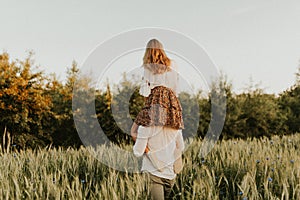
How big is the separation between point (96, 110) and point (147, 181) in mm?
5066

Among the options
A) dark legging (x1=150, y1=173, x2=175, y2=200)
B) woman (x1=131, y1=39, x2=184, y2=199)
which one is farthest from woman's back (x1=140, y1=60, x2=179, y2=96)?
dark legging (x1=150, y1=173, x2=175, y2=200)

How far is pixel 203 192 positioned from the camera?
2.26 m

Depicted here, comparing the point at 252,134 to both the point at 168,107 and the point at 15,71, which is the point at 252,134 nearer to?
the point at 15,71

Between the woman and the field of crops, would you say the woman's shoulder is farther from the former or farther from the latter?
the field of crops

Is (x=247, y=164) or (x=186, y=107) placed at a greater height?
(x=186, y=107)

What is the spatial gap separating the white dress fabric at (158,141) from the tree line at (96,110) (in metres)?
2.76

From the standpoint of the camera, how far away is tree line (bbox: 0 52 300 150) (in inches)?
269

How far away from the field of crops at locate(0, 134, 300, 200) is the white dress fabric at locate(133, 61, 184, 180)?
0.48 feet

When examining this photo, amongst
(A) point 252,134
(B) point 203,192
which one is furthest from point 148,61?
(A) point 252,134

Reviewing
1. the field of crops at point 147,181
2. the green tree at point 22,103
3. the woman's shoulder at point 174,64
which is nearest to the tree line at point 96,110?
the green tree at point 22,103

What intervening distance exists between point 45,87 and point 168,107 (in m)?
5.97

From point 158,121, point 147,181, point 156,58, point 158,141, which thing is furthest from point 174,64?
point 147,181

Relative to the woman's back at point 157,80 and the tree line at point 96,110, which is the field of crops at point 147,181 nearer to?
the woman's back at point 157,80

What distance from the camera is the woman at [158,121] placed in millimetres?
2490
